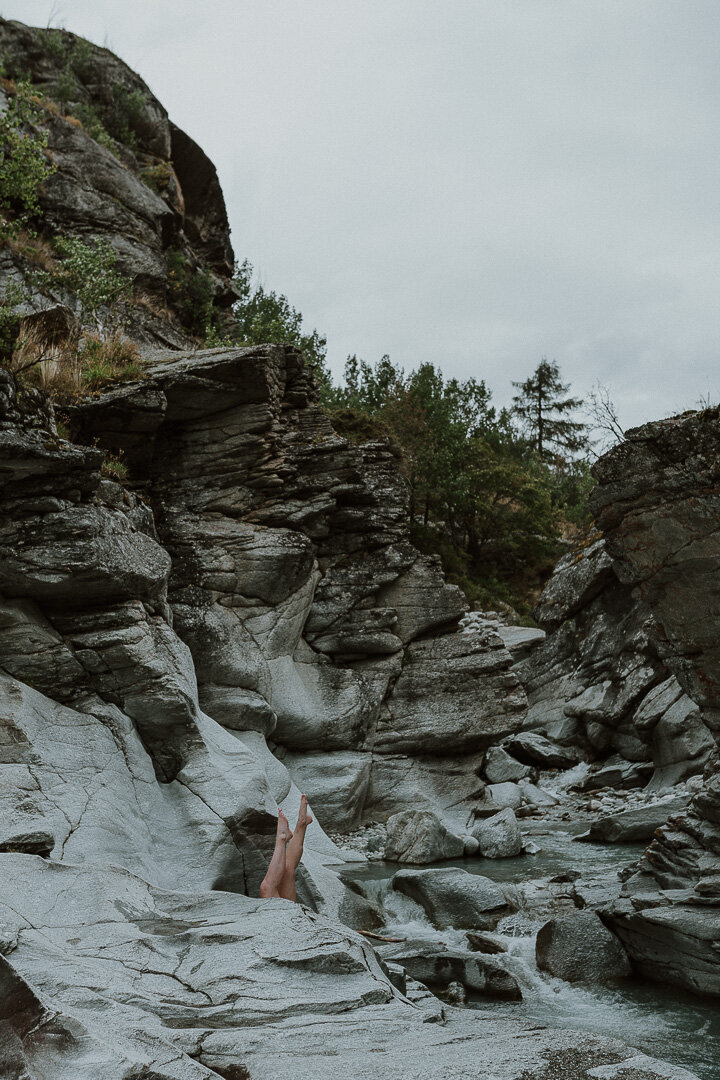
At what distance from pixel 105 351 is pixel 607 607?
20.8 m

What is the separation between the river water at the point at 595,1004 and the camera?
9.10 m

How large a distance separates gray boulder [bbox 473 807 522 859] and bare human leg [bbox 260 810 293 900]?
8.67 meters

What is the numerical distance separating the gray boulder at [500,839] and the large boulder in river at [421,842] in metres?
0.54

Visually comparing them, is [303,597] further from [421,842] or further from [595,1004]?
[595,1004]

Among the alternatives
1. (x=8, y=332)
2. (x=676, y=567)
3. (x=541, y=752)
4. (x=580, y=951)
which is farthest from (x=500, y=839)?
(x=8, y=332)

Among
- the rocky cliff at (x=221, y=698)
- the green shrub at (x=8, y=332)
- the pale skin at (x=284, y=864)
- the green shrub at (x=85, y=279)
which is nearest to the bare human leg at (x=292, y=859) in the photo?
the pale skin at (x=284, y=864)

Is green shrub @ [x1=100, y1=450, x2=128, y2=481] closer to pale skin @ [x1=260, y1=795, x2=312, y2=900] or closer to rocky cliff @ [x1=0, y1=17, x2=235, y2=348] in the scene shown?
rocky cliff @ [x1=0, y1=17, x2=235, y2=348]

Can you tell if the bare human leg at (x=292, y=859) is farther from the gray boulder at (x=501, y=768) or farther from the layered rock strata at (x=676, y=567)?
the gray boulder at (x=501, y=768)

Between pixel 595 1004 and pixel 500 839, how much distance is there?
7924mm

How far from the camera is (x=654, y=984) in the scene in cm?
1116

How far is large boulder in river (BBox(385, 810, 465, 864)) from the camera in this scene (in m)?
18.1

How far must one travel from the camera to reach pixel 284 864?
10672 millimetres

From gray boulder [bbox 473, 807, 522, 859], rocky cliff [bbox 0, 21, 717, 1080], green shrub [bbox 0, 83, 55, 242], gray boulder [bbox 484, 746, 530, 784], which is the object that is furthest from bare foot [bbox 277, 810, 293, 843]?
green shrub [bbox 0, 83, 55, 242]

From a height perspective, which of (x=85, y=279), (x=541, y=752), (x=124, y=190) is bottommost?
(x=541, y=752)
